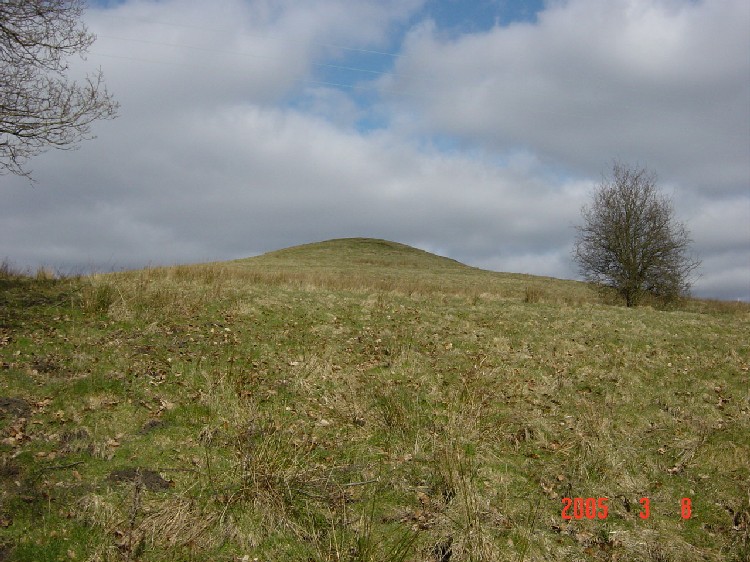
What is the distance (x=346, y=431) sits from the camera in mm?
9570

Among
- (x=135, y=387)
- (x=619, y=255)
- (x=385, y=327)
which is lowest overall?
(x=135, y=387)

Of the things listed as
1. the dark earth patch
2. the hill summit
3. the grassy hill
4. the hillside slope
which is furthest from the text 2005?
the hill summit

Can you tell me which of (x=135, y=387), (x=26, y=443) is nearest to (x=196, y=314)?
(x=135, y=387)

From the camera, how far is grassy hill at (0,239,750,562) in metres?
6.59

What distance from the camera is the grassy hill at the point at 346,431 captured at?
Answer: 21.6 ft

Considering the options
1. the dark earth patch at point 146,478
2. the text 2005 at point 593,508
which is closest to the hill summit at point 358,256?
the dark earth patch at point 146,478

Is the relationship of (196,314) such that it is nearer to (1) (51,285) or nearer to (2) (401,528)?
(1) (51,285)

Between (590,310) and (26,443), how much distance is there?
1960 cm

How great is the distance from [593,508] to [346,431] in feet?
14.3

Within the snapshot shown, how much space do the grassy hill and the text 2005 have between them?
0.03 meters

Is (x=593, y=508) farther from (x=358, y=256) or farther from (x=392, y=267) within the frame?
(x=358, y=256)

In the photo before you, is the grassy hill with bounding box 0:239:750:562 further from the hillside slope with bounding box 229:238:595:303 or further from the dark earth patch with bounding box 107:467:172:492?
the hillside slope with bounding box 229:238:595:303

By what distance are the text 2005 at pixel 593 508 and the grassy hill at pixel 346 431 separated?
3cm

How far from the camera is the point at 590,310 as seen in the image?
68.9ft
